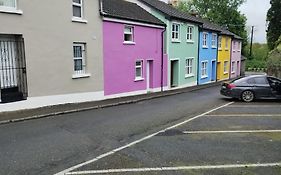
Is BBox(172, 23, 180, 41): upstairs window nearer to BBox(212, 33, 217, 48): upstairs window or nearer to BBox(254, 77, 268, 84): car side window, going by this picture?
BBox(254, 77, 268, 84): car side window

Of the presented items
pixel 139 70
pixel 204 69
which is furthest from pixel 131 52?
pixel 204 69

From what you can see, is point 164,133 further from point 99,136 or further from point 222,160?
point 222,160

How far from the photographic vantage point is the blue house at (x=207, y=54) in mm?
29969

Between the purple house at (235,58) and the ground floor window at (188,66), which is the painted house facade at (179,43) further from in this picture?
the purple house at (235,58)

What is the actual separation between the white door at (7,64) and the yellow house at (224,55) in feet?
90.4

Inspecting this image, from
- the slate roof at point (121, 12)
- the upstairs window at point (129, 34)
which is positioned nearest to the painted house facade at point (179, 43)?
the slate roof at point (121, 12)

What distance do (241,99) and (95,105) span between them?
28.6 ft

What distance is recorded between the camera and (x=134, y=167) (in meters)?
6.04

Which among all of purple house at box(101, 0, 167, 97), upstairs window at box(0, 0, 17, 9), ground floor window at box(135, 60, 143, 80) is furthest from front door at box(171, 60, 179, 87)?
upstairs window at box(0, 0, 17, 9)

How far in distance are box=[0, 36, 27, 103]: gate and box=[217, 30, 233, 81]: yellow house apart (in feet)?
89.6

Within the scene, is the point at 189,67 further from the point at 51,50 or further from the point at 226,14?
the point at 226,14

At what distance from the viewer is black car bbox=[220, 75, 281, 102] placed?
16.8 m

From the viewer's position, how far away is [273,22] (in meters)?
50.2

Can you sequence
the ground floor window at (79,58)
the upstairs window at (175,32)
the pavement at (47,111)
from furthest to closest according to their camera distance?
the upstairs window at (175,32), the ground floor window at (79,58), the pavement at (47,111)
